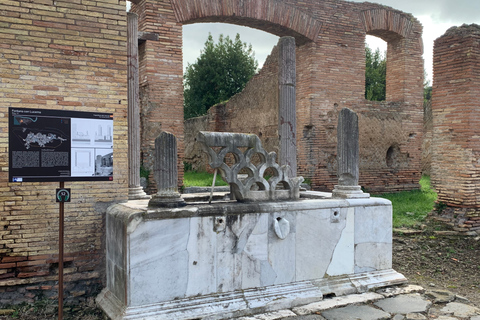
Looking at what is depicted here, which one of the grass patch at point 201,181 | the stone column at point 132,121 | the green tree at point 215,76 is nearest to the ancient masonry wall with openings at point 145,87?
the stone column at point 132,121

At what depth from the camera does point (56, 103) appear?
4.64m

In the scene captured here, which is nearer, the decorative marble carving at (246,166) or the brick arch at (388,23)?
the decorative marble carving at (246,166)

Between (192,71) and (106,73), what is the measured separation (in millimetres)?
17920

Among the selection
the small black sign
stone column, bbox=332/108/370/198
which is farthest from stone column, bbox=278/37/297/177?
the small black sign

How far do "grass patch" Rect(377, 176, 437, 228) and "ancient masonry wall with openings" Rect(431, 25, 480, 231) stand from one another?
0.61 metres

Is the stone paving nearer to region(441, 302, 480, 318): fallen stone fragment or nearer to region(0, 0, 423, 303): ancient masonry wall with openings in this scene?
region(441, 302, 480, 318): fallen stone fragment

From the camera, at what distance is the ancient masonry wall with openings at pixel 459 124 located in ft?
27.6

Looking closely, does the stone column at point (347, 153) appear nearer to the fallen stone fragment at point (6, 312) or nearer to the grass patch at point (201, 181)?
the fallen stone fragment at point (6, 312)

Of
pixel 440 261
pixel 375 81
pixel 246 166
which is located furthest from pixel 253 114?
pixel 375 81

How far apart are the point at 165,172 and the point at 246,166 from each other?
926 millimetres

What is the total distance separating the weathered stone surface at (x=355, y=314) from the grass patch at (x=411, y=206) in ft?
13.4

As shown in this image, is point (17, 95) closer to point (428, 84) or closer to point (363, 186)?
point (363, 186)

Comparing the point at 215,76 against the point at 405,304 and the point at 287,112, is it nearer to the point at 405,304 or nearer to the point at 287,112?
the point at 287,112

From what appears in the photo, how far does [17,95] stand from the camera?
4484 millimetres
